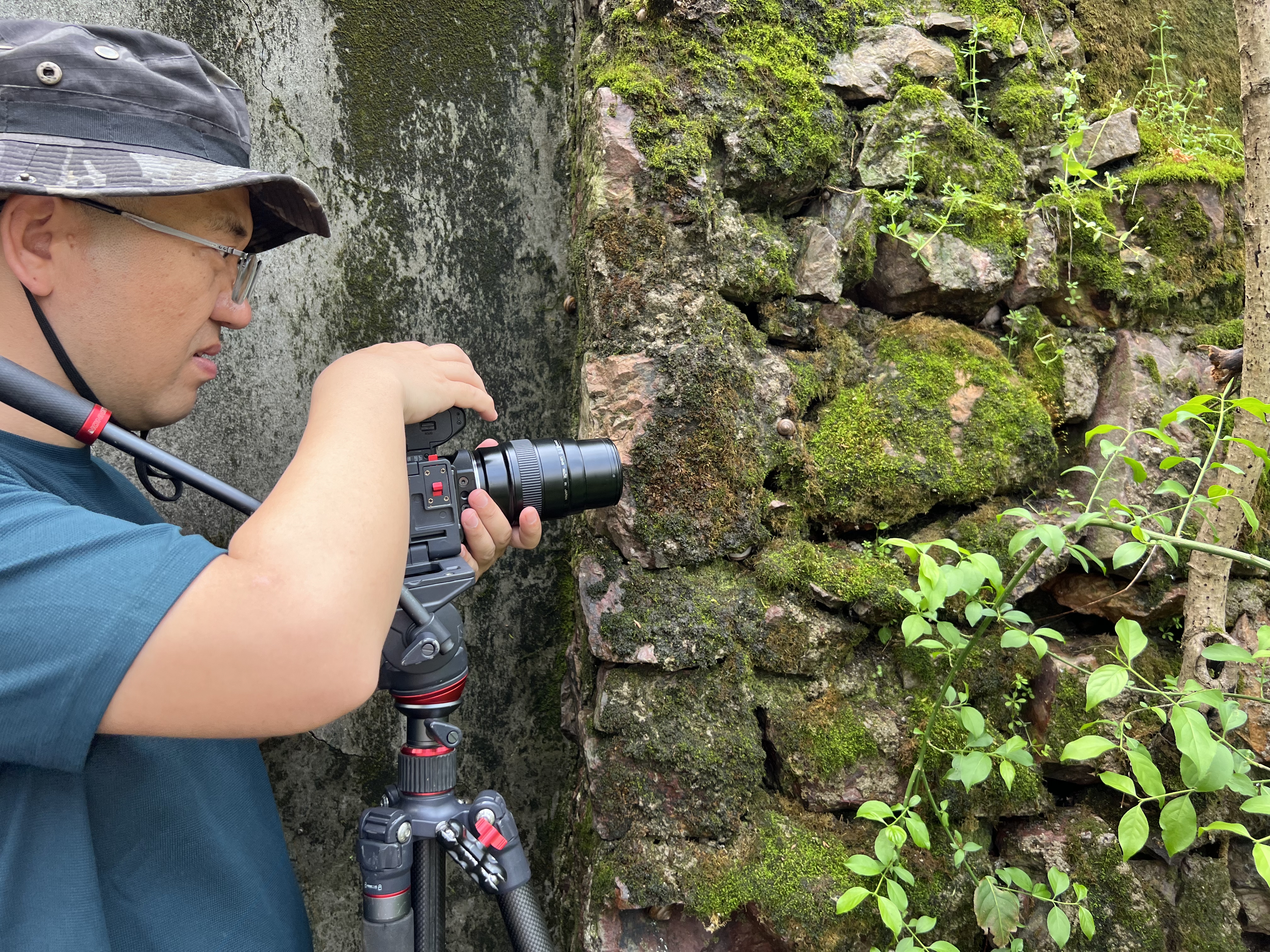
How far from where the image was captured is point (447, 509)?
1399 millimetres

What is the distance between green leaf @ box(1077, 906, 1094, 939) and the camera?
1530mm

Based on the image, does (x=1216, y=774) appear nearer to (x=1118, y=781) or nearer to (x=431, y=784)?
(x=1118, y=781)

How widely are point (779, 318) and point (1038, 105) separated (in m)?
0.98

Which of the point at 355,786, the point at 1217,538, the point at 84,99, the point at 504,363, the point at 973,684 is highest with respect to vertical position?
the point at 84,99

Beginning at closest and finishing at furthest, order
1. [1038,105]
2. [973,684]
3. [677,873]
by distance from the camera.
Result: [677,873]
[973,684]
[1038,105]

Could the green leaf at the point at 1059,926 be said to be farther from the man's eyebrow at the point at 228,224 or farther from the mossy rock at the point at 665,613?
the man's eyebrow at the point at 228,224

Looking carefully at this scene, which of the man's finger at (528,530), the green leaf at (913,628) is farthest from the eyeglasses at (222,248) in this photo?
the green leaf at (913,628)

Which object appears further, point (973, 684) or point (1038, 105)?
point (1038, 105)

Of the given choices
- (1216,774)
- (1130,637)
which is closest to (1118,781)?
(1216,774)

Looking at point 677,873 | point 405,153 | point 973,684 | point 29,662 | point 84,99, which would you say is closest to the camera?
point 29,662

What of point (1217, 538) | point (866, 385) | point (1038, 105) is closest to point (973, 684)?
point (1217, 538)

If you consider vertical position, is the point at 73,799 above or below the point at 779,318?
below

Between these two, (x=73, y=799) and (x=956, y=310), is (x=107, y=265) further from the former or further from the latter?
(x=956, y=310)

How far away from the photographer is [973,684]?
1.86 m
